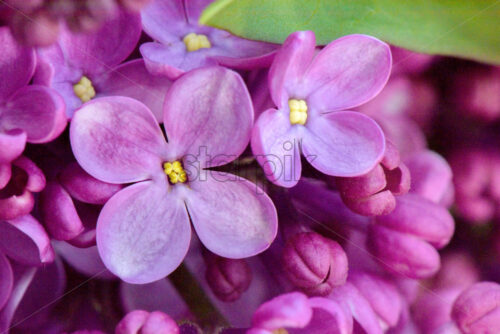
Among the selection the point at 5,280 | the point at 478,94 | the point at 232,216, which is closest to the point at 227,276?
the point at 232,216

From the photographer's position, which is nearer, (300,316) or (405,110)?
(300,316)

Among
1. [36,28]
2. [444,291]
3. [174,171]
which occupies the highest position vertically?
[36,28]

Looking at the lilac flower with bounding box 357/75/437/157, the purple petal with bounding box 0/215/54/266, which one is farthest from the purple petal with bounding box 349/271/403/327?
the purple petal with bounding box 0/215/54/266

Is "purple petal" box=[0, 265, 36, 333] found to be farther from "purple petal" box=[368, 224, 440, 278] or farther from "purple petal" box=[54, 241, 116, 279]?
"purple petal" box=[368, 224, 440, 278]

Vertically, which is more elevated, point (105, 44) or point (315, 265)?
point (105, 44)

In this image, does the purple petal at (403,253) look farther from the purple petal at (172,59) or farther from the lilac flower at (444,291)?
the purple petal at (172,59)

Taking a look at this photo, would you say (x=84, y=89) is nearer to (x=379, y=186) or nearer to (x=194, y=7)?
(x=194, y=7)
